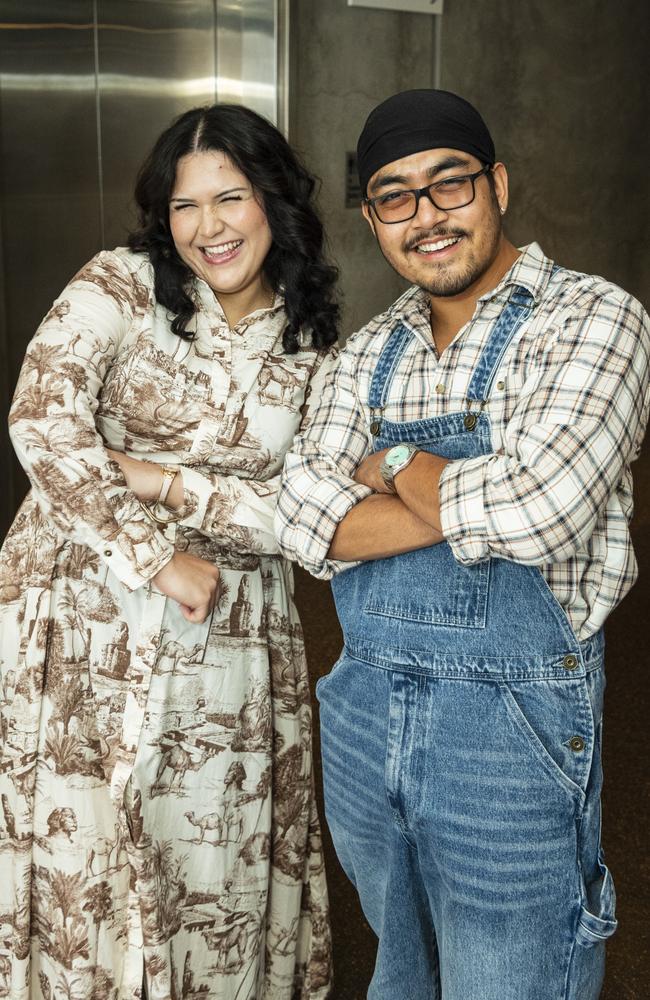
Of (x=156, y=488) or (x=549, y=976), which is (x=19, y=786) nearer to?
(x=156, y=488)

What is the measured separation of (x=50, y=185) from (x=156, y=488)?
8.77ft

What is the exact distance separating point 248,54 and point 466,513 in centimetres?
392

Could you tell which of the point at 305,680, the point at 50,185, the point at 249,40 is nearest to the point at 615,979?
the point at 305,680

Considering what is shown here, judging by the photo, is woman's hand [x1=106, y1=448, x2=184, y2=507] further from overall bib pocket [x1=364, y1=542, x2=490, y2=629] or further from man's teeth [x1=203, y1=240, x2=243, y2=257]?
overall bib pocket [x1=364, y1=542, x2=490, y2=629]

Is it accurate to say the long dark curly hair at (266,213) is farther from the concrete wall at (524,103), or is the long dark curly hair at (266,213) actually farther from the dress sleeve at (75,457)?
the concrete wall at (524,103)

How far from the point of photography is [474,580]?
4.75 feet

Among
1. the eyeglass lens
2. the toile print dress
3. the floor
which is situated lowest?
the floor

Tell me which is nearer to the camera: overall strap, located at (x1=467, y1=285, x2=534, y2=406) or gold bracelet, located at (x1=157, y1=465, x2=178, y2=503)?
overall strap, located at (x1=467, y1=285, x2=534, y2=406)

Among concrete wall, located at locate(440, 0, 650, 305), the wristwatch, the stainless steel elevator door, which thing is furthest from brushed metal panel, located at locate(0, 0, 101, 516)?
the wristwatch

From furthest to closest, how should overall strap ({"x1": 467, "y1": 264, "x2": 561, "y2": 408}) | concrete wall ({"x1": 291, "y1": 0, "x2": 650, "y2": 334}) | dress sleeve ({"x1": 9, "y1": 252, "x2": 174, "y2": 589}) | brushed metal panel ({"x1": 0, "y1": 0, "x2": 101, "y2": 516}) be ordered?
concrete wall ({"x1": 291, "y1": 0, "x2": 650, "y2": 334})
brushed metal panel ({"x1": 0, "y1": 0, "x2": 101, "y2": 516})
dress sleeve ({"x1": 9, "y1": 252, "x2": 174, "y2": 589})
overall strap ({"x1": 467, "y1": 264, "x2": 561, "y2": 408})

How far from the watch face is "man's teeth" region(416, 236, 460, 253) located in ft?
0.92

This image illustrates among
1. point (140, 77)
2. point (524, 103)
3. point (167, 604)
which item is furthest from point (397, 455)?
point (524, 103)

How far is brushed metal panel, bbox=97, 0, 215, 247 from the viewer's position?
4.25 m

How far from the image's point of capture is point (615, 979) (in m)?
2.43
